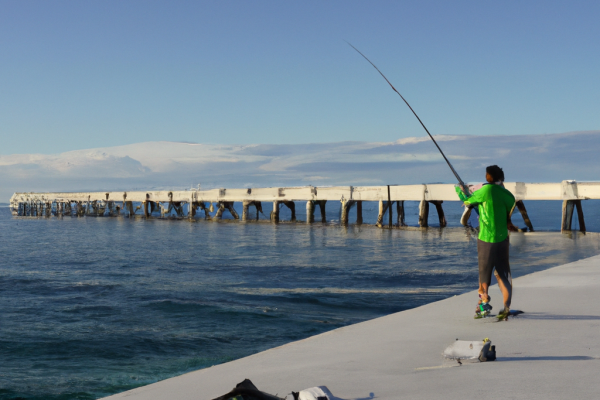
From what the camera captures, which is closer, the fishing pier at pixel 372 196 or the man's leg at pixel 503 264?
the man's leg at pixel 503 264

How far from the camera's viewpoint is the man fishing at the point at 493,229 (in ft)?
20.6

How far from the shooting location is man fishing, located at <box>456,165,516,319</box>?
628 centimetres

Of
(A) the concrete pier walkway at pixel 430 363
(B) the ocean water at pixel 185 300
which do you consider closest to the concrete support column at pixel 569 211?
(B) the ocean water at pixel 185 300

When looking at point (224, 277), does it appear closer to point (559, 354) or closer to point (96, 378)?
point (96, 378)

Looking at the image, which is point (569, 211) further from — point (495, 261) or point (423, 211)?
point (495, 261)

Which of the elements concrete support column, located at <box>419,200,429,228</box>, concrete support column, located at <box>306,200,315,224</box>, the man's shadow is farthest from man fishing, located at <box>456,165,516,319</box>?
concrete support column, located at <box>306,200,315,224</box>

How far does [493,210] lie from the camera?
627cm

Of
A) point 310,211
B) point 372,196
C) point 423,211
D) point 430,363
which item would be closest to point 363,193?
point 372,196

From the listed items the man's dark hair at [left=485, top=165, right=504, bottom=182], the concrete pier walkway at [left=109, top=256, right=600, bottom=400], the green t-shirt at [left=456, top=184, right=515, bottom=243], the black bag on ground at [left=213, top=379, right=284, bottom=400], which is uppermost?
the man's dark hair at [left=485, top=165, right=504, bottom=182]

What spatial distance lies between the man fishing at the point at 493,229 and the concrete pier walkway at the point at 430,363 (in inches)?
19.7

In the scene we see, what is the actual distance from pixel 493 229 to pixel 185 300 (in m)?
6.57

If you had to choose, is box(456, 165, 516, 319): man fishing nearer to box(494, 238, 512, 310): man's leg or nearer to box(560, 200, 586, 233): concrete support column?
box(494, 238, 512, 310): man's leg

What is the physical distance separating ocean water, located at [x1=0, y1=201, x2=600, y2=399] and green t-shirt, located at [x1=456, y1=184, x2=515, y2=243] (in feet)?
5.98

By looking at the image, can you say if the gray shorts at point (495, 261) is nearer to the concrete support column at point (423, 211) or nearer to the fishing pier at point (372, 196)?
the fishing pier at point (372, 196)
